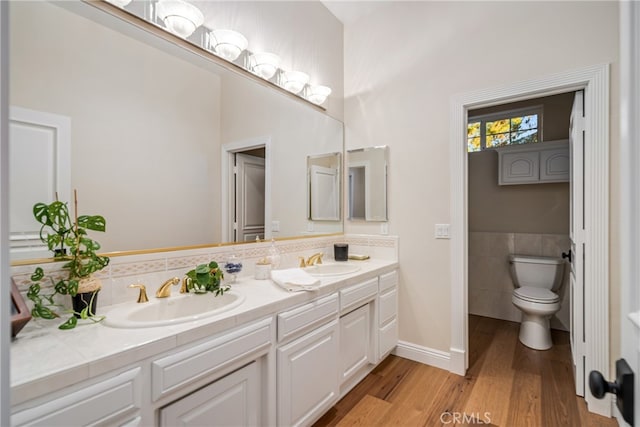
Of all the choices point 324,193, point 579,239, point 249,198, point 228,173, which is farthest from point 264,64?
point 579,239

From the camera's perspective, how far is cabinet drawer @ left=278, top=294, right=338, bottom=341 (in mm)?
1392

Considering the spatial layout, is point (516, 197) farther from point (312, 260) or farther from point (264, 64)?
point (264, 64)

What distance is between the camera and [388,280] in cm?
233

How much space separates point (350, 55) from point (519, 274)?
9.10 feet

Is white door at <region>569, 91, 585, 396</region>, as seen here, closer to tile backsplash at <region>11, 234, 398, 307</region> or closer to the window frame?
the window frame

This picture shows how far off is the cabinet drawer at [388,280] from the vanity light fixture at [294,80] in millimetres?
1563

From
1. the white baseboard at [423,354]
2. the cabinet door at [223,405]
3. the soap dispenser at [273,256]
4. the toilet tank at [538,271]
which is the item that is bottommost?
the white baseboard at [423,354]

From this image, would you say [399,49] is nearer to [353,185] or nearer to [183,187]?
[353,185]

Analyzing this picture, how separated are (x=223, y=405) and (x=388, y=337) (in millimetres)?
1487

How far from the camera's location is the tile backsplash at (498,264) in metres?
3.13

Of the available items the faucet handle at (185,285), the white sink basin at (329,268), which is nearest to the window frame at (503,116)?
the white sink basin at (329,268)

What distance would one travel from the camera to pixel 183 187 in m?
1.59

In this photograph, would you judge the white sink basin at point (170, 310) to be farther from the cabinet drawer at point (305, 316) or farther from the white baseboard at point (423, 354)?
the white baseboard at point (423, 354)

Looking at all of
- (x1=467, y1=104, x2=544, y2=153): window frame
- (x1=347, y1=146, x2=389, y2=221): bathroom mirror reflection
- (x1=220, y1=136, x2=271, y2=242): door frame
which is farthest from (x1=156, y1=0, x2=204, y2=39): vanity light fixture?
(x1=467, y1=104, x2=544, y2=153): window frame
